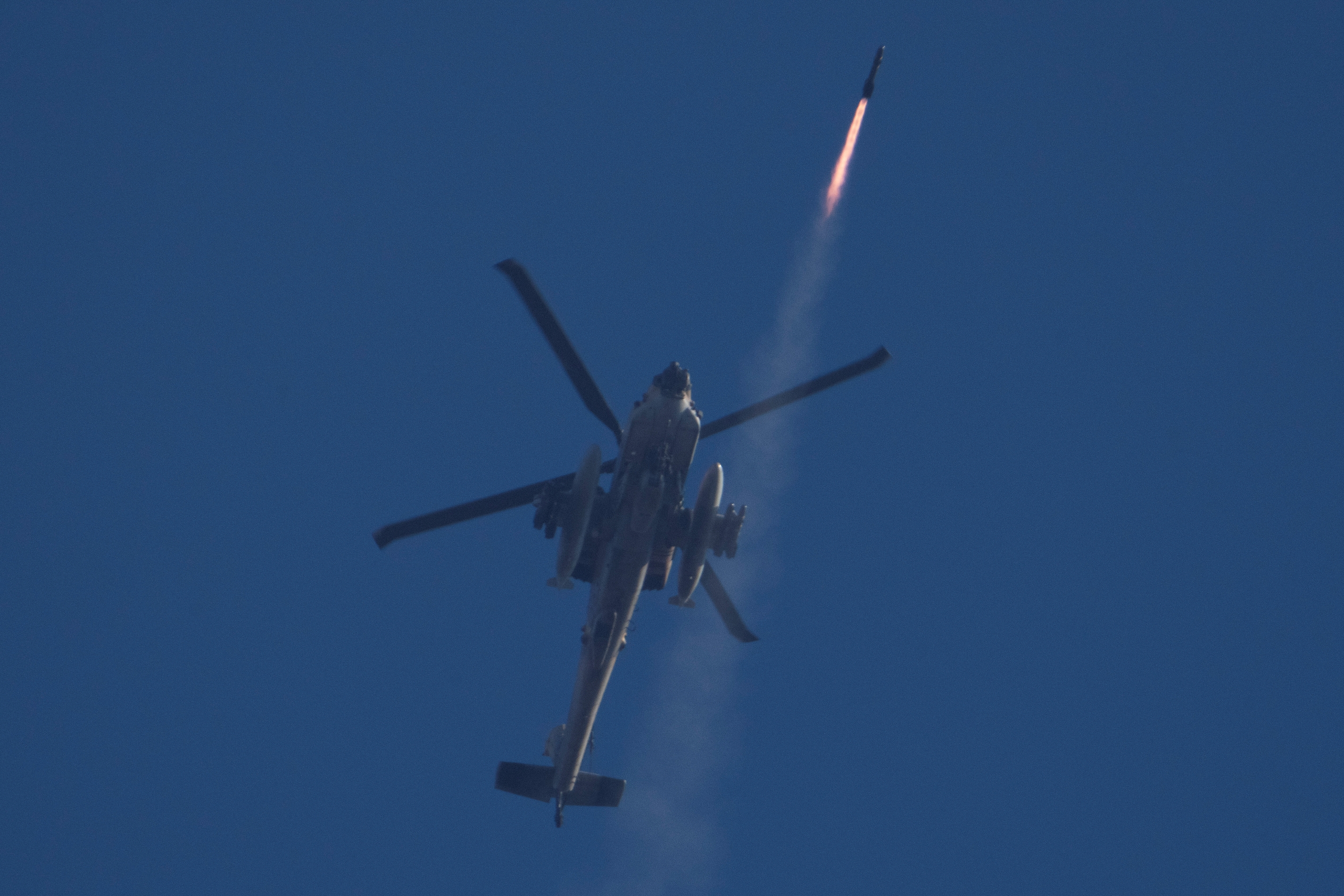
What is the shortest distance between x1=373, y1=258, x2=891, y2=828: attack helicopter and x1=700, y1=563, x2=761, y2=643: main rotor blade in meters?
1.78

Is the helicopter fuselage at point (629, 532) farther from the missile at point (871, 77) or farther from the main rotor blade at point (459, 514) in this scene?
the missile at point (871, 77)

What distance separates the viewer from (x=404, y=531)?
32.3 metres

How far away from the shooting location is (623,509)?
32.0m

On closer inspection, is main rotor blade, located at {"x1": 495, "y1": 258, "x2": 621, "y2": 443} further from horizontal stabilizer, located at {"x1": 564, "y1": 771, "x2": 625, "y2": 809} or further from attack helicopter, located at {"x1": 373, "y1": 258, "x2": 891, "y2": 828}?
horizontal stabilizer, located at {"x1": 564, "y1": 771, "x2": 625, "y2": 809}

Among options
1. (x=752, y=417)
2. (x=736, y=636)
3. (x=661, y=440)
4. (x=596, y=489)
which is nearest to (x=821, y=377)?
(x=752, y=417)

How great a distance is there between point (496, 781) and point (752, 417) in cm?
1361

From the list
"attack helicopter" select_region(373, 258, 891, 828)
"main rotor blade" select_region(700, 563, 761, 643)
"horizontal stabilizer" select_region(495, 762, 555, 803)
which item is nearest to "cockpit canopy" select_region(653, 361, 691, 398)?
"attack helicopter" select_region(373, 258, 891, 828)

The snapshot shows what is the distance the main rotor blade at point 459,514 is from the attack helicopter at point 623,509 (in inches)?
1.1

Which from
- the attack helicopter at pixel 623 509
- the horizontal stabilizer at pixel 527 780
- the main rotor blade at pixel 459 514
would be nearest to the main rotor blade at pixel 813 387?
the attack helicopter at pixel 623 509

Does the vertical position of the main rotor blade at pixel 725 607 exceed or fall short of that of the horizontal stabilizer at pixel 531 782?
it exceeds it

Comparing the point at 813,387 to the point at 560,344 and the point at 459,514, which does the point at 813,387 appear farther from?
the point at 459,514

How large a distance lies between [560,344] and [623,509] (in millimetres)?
4741

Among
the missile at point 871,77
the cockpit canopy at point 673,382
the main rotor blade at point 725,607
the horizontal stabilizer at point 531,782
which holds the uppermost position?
the missile at point 871,77

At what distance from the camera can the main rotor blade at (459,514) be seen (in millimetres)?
32000
